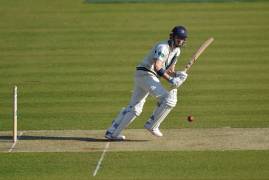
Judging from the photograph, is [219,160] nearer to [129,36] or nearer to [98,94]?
[98,94]

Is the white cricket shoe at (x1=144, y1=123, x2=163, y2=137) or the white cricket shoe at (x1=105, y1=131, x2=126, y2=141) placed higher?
the white cricket shoe at (x1=144, y1=123, x2=163, y2=137)

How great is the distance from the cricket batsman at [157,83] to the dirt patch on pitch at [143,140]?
0.97ft

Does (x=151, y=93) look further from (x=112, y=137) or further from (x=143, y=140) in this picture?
(x=112, y=137)

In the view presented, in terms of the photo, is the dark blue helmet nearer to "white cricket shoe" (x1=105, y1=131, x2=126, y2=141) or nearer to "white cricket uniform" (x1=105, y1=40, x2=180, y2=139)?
"white cricket uniform" (x1=105, y1=40, x2=180, y2=139)

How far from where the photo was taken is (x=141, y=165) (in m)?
14.7

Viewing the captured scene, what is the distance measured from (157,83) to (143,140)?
3.40ft

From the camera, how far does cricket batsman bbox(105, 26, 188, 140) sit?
15964mm

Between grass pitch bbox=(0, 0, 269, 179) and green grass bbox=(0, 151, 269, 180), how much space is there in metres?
0.02

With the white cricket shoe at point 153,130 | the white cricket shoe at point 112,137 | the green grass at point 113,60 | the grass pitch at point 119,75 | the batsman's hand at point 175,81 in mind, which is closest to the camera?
the grass pitch at point 119,75

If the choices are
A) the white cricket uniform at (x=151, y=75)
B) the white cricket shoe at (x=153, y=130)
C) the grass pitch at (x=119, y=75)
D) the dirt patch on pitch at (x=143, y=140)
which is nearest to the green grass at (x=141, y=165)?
the grass pitch at (x=119, y=75)

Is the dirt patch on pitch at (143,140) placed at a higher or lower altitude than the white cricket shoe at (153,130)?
lower

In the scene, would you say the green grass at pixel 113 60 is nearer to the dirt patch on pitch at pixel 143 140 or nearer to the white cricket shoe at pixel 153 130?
the dirt patch on pitch at pixel 143 140

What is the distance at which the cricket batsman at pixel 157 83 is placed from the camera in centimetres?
1596

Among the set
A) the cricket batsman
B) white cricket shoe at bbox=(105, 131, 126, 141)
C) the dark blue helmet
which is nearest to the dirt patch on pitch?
white cricket shoe at bbox=(105, 131, 126, 141)
